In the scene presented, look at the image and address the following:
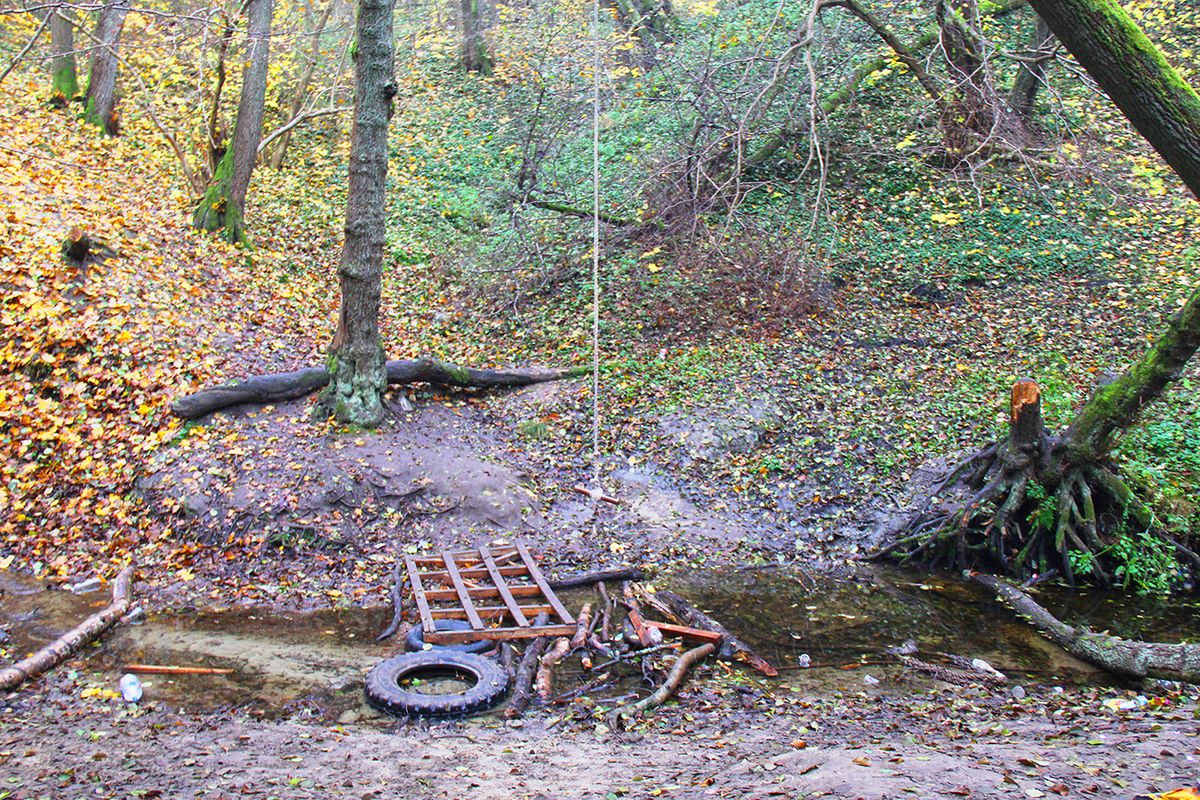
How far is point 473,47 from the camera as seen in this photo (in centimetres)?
2281

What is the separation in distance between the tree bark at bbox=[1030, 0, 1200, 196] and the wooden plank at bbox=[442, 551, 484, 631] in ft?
18.0

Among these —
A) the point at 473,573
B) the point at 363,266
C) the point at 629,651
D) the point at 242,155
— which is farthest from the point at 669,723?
the point at 242,155

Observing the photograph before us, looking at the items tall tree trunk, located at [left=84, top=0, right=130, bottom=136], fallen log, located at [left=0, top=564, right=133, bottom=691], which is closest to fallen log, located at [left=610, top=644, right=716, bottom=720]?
fallen log, located at [left=0, top=564, right=133, bottom=691]

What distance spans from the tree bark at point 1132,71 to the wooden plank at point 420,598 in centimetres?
565

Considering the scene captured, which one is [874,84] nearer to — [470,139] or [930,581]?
[470,139]

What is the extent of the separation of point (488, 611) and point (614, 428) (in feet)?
12.7

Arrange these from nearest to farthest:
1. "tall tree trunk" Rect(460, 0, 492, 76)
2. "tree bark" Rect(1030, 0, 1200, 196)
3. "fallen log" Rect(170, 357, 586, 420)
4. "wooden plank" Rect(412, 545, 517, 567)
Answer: "tree bark" Rect(1030, 0, 1200, 196), "wooden plank" Rect(412, 545, 517, 567), "fallen log" Rect(170, 357, 586, 420), "tall tree trunk" Rect(460, 0, 492, 76)

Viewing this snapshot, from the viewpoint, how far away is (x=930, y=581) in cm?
838

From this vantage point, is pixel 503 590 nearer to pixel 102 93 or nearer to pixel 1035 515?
pixel 1035 515

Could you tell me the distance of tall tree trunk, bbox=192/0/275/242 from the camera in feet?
45.2

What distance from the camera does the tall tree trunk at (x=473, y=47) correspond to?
2264 cm

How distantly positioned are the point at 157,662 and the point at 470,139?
15.8 metres

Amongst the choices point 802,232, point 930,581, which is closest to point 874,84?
point 802,232

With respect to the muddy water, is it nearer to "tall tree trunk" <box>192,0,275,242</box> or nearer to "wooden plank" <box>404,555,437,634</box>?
"wooden plank" <box>404,555,437,634</box>
